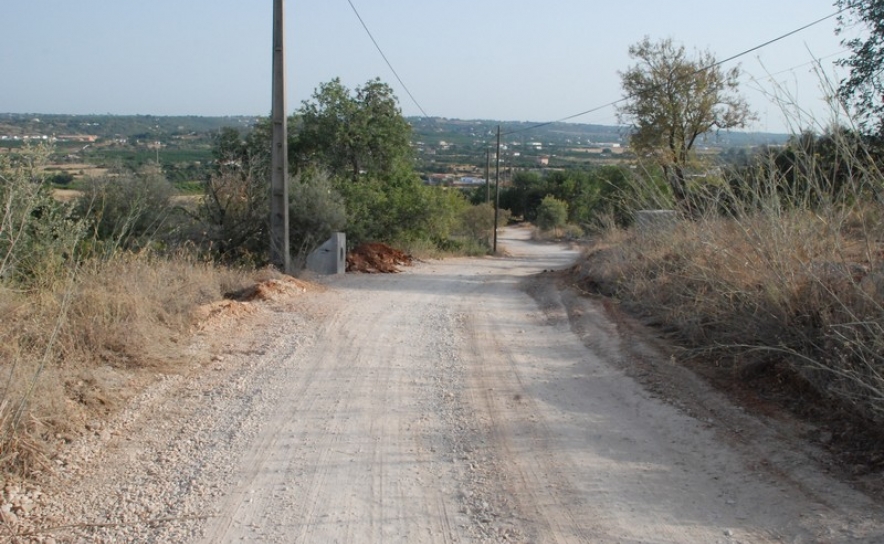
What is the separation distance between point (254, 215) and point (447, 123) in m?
45.2

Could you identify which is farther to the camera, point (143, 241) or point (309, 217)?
point (309, 217)

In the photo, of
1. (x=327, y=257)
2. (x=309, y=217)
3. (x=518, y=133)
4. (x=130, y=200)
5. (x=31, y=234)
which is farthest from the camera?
(x=518, y=133)

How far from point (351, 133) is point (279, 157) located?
15009mm

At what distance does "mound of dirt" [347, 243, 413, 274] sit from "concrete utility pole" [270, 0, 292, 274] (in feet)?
12.1

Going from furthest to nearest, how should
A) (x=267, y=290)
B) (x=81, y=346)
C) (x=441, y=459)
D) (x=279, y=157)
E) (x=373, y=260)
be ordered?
1. (x=373, y=260)
2. (x=279, y=157)
3. (x=267, y=290)
4. (x=81, y=346)
5. (x=441, y=459)

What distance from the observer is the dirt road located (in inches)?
192

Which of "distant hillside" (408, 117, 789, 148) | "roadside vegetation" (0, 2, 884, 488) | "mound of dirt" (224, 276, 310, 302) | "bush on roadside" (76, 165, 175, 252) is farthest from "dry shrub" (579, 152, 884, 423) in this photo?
"distant hillside" (408, 117, 789, 148)

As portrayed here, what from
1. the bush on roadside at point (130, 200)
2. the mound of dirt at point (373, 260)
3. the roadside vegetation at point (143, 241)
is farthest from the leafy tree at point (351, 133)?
the bush on roadside at point (130, 200)

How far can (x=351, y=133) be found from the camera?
1198 inches

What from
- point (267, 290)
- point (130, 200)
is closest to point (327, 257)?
point (130, 200)

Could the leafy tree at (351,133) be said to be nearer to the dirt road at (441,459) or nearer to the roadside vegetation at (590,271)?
the roadside vegetation at (590,271)

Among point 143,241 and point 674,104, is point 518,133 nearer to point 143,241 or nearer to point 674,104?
point 674,104

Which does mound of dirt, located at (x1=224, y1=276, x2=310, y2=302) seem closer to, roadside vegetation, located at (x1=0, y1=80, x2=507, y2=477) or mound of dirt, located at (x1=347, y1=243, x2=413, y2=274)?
roadside vegetation, located at (x1=0, y1=80, x2=507, y2=477)

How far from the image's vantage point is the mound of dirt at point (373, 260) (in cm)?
2011
